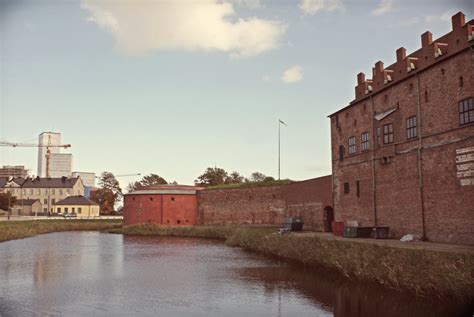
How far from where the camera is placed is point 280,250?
21172mm

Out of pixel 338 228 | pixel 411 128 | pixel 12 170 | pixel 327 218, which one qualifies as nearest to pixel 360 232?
pixel 338 228

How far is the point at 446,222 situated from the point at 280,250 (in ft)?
25.1

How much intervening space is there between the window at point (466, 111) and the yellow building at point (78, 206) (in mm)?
67255

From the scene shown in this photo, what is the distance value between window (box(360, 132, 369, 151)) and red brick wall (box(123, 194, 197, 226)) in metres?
25.1

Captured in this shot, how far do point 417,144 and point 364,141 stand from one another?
486cm

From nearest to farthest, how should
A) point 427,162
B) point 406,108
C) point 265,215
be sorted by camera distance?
point 427,162
point 406,108
point 265,215

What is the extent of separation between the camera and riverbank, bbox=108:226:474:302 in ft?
34.2

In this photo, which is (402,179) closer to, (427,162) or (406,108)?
(427,162)

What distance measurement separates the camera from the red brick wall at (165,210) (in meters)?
45.0

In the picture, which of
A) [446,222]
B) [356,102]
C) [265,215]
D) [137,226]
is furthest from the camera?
[137,226]

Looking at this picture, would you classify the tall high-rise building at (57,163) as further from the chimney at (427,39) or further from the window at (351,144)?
the chimney at (427,39)

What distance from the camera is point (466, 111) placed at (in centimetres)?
1614

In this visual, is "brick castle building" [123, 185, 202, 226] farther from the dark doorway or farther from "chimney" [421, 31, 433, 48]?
"chimney" [421, 31, 433, 48]

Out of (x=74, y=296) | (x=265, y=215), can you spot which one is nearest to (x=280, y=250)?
(x=74, y=296)
